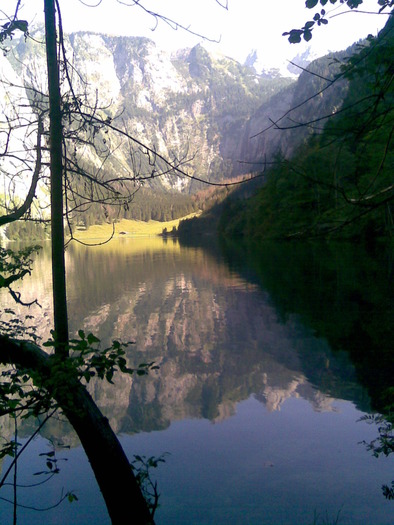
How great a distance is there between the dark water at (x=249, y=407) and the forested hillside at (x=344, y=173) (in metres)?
4.02

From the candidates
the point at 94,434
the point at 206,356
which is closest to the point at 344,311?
the point at 206,356

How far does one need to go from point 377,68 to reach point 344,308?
642 inches

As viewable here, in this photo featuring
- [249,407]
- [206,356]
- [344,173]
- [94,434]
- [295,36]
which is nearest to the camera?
[295,36]

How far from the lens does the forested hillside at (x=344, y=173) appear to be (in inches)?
129

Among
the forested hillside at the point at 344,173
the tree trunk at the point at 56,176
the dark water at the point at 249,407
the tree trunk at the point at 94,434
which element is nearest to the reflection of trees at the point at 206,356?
the dark water at the point at 249,407

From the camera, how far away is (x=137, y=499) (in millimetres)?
4828

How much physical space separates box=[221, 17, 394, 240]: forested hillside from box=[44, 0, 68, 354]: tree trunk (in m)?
2.13

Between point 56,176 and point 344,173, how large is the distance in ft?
93.1

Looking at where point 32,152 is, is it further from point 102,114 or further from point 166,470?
point 166,470

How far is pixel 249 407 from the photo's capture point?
11.2m

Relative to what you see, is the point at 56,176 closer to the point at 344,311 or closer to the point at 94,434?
the point at 94,434

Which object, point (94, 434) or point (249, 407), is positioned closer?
point (94, 434)

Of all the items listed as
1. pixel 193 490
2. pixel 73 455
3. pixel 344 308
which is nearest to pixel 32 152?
pixel 193 490

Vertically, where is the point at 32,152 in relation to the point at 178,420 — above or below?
above
